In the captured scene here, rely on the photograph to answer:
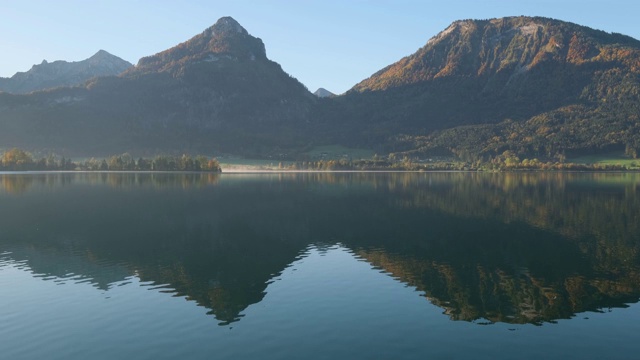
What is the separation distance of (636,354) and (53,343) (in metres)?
38.0

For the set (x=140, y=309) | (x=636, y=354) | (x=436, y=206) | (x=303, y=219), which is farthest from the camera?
(x=436, y=206)

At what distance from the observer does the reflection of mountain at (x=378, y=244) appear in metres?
45.7

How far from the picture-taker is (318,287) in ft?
158

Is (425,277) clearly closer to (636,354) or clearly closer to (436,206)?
(636,354)

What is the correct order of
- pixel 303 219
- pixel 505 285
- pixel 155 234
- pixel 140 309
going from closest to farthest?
pixel 140 309, pixel 505 285, pixel 155 234, pixel 303 219

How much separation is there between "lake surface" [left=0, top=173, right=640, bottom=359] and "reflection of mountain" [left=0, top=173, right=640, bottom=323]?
318 millimetres

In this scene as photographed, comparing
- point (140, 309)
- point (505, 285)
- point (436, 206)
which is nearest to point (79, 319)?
point (140, 309)

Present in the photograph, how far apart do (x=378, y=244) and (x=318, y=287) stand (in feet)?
80.9

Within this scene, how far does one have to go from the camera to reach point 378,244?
7131 centimetres

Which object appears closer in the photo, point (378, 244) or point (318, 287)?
point (318, 287)

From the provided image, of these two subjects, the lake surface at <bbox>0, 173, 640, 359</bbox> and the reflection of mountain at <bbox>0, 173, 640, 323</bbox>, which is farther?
the reflection of mountain at <bbox>0, 173, 640, 323</bbox>

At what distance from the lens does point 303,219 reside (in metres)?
98.4

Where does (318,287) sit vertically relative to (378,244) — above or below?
below

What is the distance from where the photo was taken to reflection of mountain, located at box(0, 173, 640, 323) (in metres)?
45.7
